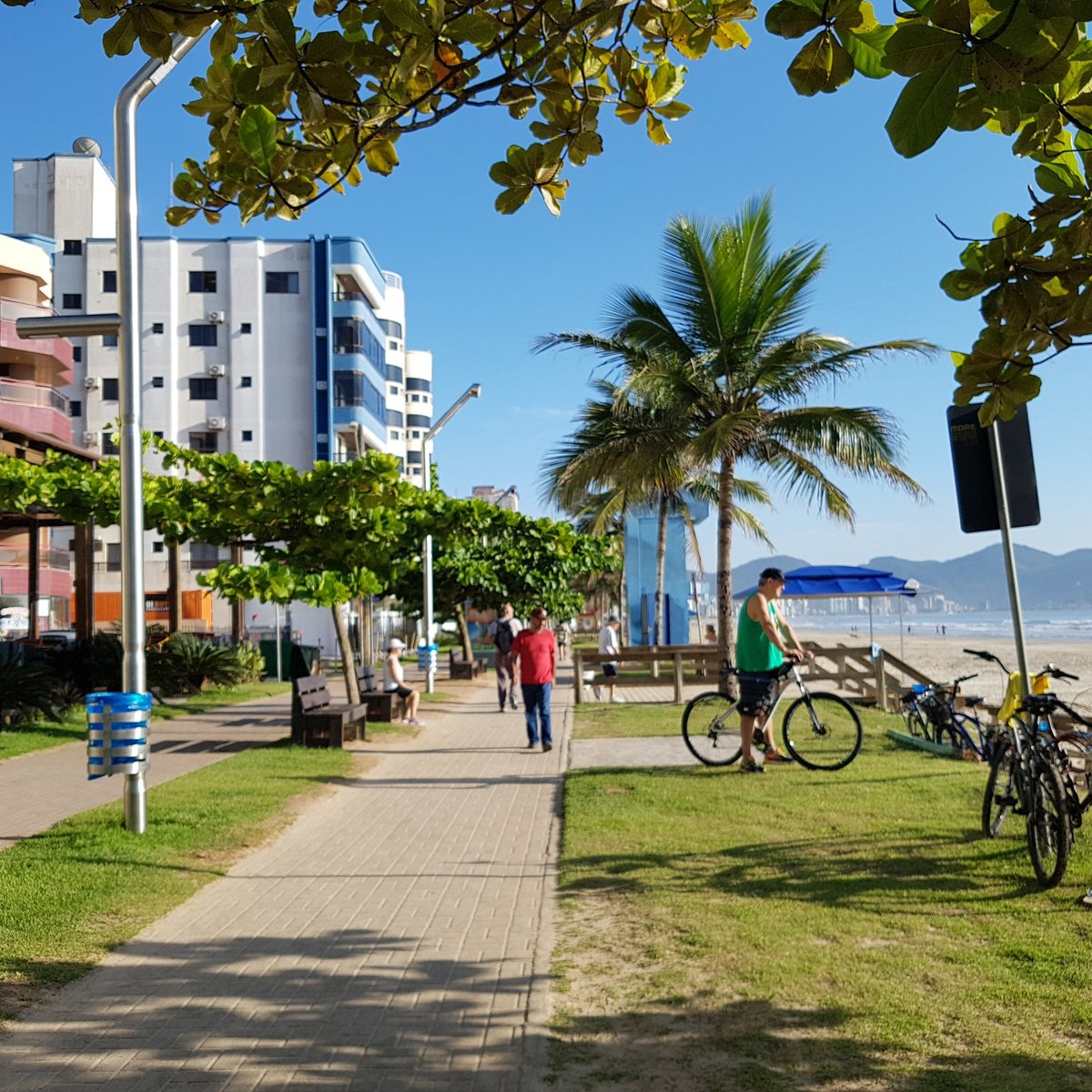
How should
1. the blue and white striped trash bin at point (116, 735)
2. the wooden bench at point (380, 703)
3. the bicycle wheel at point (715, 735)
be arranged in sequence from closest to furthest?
the blue and white striped trash bin at point (116, 735), the bicycle wheel at point (715, 735), the wooden bench at point (380, 703)

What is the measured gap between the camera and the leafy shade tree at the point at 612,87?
254cm

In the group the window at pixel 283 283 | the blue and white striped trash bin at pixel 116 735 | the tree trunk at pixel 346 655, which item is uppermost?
the window at pixel 283 283

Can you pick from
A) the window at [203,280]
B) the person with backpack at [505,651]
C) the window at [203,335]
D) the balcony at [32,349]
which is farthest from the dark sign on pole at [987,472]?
the window at [203,280]

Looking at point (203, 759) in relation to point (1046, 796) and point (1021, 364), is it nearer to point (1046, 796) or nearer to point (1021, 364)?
point (1046, 796)

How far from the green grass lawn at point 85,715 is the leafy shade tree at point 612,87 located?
13.1 meters

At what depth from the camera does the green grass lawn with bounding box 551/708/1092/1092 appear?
4.43 meters

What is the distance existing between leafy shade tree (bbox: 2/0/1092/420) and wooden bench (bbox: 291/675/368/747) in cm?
1182

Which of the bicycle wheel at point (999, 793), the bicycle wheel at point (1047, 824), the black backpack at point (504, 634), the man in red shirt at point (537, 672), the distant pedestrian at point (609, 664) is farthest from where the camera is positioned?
the black backpack at point (504, 634)

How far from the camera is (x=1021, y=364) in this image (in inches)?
163

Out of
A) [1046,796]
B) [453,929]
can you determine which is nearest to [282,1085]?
[453,929]

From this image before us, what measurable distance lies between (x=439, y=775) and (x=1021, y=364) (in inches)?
401

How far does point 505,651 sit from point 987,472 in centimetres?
1581

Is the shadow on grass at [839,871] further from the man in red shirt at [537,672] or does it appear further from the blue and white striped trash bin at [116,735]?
the man in red shirt at [537,672]

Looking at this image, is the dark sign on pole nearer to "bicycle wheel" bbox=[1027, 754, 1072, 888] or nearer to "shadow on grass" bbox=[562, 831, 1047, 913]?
"bicycle wheel" bbox=[1027, 754, 1072, 888]
